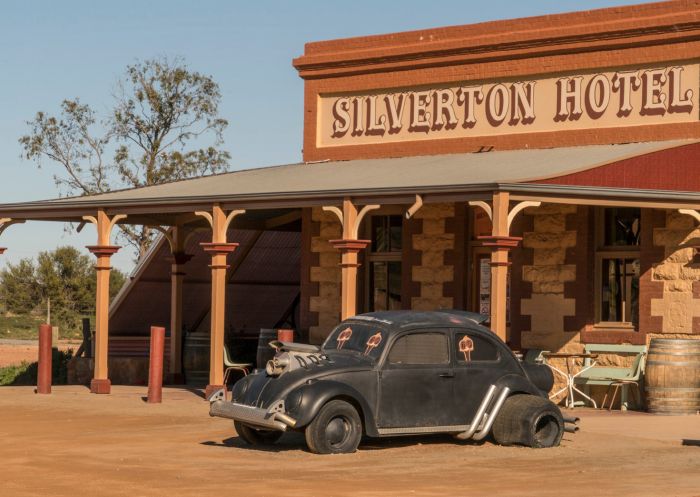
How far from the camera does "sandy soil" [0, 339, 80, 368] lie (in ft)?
134

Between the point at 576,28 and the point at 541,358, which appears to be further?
the point at 576,28

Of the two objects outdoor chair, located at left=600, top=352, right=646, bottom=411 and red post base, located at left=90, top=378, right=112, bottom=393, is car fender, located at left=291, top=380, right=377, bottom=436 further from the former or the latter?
red post base, located at left=90, top=378, right=112, bottom=393

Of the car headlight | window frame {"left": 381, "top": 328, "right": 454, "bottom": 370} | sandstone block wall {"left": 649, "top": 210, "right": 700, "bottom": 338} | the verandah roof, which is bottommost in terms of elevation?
the car headlight

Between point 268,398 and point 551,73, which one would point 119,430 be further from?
point 551,73

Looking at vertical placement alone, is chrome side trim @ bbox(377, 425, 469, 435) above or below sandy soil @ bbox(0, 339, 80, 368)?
above

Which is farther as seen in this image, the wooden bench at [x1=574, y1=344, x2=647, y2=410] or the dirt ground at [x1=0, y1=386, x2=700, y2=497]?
the wooden bench at [x1=574, y1=344, x2=647, y2=410]

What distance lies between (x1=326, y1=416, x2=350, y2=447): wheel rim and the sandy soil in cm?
2581

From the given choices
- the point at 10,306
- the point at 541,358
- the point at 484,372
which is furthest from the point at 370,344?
the point at 10,306

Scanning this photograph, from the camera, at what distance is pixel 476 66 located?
22.7m

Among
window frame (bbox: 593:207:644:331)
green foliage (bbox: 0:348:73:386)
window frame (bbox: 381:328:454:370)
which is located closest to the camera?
window frame (bbox: 381:328:454:370)

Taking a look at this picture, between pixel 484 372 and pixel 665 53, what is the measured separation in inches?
299

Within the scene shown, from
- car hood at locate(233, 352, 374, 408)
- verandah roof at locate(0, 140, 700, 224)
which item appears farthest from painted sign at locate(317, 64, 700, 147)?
car hood at locate(233, 352, 374, 408)

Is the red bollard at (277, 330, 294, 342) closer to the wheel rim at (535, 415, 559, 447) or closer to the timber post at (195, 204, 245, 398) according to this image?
the timber post at (195, 204, 245, 398)

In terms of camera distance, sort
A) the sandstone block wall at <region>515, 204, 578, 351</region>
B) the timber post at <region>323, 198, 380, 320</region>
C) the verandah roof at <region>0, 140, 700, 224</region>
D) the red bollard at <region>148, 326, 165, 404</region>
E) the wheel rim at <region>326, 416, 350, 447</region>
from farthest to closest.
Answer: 1. the sandstone block wall at <region>515, 204, 578, 351</region>
2. the red bollard at <region>148, 326, 165, 404</region>
3. the timber post at <region>323, 198, 380, 320</region>
4. the verandah roof at <region>0, 140, 700, 224</region>
5. the wheel rim at <region>326, 416, 350, 447</region>
